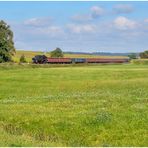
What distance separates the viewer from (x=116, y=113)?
23.6 m

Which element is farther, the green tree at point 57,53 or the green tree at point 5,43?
the green tree at point 57,53

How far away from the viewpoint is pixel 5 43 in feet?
417

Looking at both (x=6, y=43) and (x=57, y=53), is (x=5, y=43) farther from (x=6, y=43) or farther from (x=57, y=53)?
(x=57, y=53)

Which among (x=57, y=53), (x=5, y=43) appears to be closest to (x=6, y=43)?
(x=5, y=43)

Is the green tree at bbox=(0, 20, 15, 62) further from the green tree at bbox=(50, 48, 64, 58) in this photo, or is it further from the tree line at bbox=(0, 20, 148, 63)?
the green tree at bbox=(50, 48, 64, 58)

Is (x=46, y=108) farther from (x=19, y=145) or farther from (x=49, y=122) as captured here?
(x=19, y=145)

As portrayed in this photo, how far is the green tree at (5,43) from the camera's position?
12538cm

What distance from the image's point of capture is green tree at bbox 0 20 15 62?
125 meters

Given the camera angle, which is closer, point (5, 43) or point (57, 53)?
point (5, 43)

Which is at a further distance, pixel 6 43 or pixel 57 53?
pixel 57 53

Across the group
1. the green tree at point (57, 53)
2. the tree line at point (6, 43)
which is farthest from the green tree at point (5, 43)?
the green tree at point (57, 53)

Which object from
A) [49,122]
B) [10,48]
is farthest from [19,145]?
[10,48]

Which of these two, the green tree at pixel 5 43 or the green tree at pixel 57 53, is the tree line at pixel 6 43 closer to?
the green tree at pixel 5 43

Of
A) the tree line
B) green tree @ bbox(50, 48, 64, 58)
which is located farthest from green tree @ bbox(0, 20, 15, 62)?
green tree @ bbox(50, 48, 64, 58)
